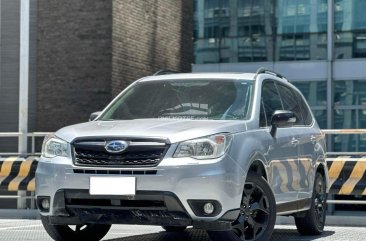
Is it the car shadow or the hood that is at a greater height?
the hood

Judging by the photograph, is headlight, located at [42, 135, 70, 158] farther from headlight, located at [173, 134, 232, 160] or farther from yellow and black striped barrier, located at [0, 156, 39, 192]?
yellow and black striped barrier, located at [0, 156, 39, 192]

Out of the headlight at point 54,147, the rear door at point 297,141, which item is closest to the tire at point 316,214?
the rear door at point 297,141

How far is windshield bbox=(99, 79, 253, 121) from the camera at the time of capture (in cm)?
858

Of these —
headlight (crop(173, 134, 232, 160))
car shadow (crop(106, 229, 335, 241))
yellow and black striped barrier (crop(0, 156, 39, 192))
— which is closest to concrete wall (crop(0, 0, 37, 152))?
yellow and black striped barrier (crop(0, 156, 39, 192))

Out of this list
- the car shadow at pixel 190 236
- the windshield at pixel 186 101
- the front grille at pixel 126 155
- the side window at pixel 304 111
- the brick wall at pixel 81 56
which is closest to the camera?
the front grille at pixel 126 155

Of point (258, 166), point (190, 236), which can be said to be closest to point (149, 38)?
point (190, 236)

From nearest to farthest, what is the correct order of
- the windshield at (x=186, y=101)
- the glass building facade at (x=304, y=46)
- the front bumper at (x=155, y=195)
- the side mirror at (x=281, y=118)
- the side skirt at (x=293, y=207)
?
the front bumper at (x=155, y=195), the windshield at (x=186, y=101), the side mirror at (x=281, y=118), the side skirt at (x=293, y=207), the glass building facade at (x=304, y=46)

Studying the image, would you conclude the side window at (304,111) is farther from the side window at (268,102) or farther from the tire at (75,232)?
the tire at (75,232)

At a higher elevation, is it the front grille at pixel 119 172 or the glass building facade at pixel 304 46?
the glass building facade at pixel 304 46

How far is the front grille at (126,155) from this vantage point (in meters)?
7.59

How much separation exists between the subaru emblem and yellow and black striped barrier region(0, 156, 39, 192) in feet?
19.4

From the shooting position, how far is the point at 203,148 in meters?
7.64

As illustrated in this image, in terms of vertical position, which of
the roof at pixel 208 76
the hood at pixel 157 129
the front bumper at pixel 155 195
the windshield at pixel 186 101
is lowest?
the front bumper at pixel 155 195

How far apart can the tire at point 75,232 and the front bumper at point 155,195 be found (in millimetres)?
455
